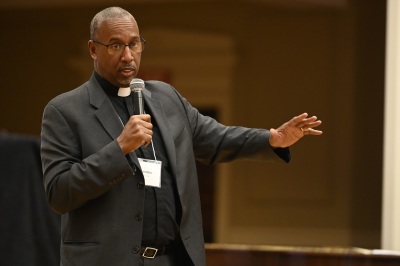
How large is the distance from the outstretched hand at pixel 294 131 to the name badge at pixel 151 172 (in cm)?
41

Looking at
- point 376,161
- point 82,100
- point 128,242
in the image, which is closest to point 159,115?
point 82,100

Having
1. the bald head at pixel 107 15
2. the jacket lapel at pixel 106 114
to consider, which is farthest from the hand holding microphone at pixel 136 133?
the bald head at pixel 107 15

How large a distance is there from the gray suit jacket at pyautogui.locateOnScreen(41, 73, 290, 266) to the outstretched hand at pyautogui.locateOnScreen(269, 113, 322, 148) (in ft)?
0.89

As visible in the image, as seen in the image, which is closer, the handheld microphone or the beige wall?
the handheld microphone

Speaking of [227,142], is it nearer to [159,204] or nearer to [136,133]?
[159,204]

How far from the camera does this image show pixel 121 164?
2012mm

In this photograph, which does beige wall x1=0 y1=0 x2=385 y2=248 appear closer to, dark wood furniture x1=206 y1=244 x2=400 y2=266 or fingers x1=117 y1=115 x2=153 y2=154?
dark wood furniture x1=206 y1=244 x2=400 y2=266

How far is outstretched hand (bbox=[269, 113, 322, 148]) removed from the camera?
2.23 meters

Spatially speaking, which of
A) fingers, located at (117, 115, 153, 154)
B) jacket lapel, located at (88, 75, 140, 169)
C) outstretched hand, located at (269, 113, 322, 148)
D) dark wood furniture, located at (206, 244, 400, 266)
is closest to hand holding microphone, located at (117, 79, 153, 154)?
fingers, located at (117, 115, 153, 154)

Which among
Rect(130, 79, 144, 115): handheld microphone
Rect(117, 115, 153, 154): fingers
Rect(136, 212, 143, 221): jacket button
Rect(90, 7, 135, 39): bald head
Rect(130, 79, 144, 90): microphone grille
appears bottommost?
Rect(136, 212, 143, 221): jacket button

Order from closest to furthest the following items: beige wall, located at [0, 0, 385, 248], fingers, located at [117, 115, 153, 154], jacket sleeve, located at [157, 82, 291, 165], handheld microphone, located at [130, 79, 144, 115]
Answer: fingers, located at [117, 115, 153, 154] → handheld microphone, located at [130, 79, 144, 115] → jacket sleeve, located at [157, 82, 291, 165] → beige wall, located at [0, 0, 385, 248]

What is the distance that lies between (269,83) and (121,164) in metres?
5.48

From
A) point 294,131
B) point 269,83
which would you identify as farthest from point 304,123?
point 269,83

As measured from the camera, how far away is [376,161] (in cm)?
653
